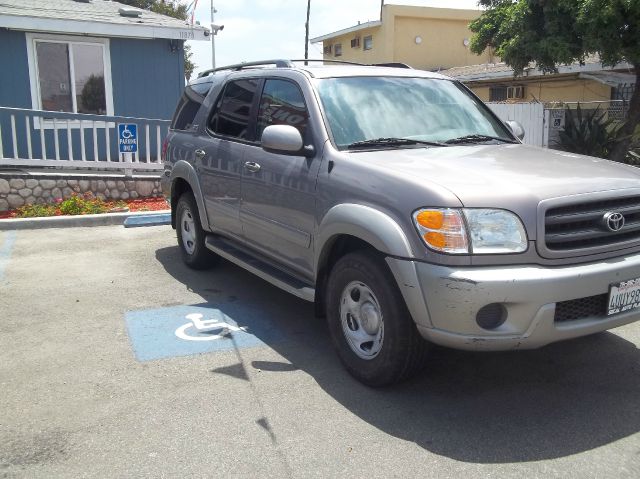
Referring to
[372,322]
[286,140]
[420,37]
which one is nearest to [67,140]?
[286,140]

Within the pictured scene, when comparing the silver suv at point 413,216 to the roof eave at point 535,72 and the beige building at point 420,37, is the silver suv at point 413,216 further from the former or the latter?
the beige building at point 420,37

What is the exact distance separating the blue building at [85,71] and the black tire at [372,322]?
7.46 m

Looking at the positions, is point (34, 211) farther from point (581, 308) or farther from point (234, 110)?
point (581, 308)

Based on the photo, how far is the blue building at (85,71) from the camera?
36.8ft

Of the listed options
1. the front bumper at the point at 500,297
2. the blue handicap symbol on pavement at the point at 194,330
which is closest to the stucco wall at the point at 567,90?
the blue handicap symbol on pavement at the point at 194,330

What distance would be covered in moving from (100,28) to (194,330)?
8.73 meters

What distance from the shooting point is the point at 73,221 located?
8758 mm

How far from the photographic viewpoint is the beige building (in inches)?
Answer: 1363

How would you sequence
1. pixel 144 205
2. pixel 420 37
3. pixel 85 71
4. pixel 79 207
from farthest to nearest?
pixel 420 37
pixel 85 71
pixel 144 205
pixel 79 207

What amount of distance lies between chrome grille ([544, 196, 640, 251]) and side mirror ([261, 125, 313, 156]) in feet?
5.51

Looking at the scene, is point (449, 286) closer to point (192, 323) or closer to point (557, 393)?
point (557, 393)

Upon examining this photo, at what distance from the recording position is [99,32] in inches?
455

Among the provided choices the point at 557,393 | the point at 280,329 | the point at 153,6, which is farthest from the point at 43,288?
the point at 153,6

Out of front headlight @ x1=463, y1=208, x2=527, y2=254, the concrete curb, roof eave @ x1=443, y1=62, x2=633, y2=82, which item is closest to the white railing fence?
the concrete curb
